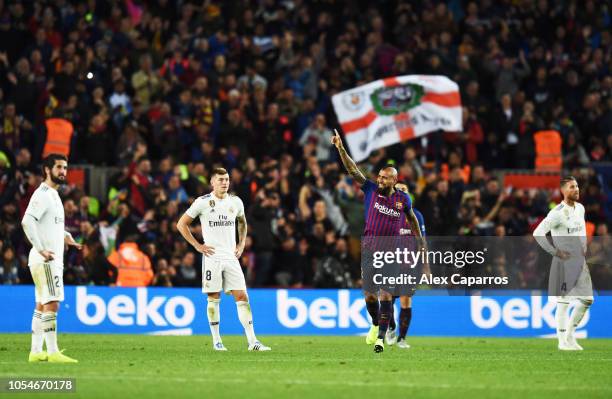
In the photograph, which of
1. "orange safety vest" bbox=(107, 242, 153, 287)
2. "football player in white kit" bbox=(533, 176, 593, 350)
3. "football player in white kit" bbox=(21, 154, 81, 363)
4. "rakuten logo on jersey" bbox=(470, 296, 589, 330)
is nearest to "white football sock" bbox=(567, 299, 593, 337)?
"football player in white kit" bbox=(533, 176, 593, 350)

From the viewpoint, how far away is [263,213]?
23.3 metres

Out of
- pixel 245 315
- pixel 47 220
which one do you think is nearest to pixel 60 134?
pixel 245 315

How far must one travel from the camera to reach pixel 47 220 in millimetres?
13906

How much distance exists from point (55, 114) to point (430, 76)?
7703mm

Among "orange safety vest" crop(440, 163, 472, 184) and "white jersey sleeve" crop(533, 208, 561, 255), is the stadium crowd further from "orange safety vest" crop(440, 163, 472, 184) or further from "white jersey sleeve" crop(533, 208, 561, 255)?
"white jersey sleeve" crop(533, 208, 561, 255)

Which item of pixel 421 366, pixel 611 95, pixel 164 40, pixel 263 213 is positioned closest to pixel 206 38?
pixel 164 40

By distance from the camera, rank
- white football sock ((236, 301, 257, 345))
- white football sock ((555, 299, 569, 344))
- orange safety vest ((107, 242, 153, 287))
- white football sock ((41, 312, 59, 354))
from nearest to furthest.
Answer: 1. white football sock ((41, 312, 59, 354))
2. white football sock ((236, 301, 257, 345))
3. white football sock ((555, 299, 569, 344))
4. orange safety vest ((107, 242, 153, 287))

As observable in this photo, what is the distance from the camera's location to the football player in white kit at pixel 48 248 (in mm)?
13807

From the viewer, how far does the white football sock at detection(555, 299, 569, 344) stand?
17547 mm

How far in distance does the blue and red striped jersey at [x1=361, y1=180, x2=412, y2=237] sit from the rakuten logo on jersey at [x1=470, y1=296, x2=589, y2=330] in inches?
227

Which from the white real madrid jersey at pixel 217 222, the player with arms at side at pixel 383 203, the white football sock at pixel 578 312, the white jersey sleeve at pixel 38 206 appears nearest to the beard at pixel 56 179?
the white jersey sleeve at pixel 38 206

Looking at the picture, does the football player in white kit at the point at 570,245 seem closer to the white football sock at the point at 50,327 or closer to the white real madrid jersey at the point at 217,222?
the white real madrid jersey at the point at 217,222

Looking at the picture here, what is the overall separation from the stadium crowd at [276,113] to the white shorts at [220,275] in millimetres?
6315

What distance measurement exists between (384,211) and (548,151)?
10.2 meters
